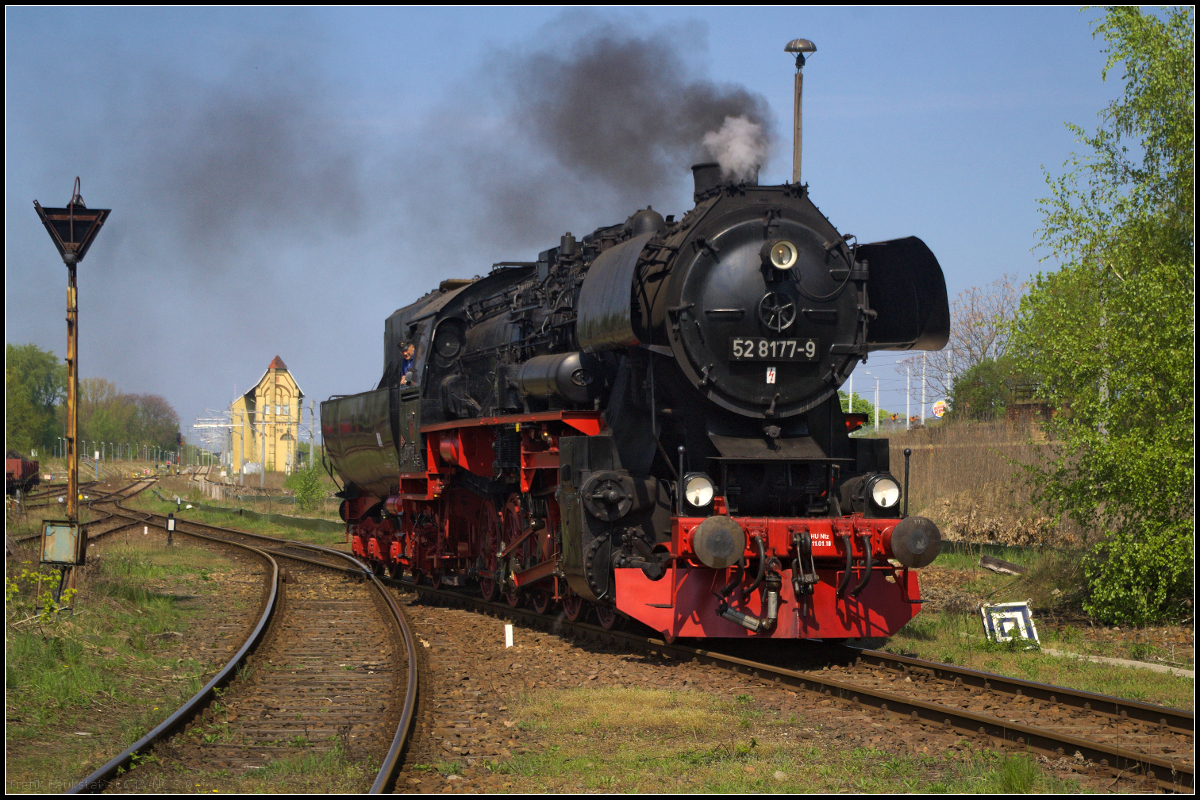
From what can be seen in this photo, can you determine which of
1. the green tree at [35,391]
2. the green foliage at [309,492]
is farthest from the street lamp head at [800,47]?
the green tree at [35,391]

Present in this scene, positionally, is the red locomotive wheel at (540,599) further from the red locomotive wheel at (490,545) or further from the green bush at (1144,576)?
the green bush at (1144,576)

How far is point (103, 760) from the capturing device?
6.22m

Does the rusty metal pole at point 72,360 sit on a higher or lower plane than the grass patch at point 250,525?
higher

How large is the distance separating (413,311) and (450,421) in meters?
3.28

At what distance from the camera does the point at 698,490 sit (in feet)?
29.2

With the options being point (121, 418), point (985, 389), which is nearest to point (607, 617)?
point (985, 389)

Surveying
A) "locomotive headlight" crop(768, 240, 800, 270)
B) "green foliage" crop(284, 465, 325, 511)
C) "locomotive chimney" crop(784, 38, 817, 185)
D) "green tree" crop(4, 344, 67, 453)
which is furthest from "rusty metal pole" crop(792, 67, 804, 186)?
"green tree" crop(4, 344, 67, 453)

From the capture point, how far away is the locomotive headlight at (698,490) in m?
8.86

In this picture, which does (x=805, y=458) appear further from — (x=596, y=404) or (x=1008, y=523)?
(x=1008, y=523)

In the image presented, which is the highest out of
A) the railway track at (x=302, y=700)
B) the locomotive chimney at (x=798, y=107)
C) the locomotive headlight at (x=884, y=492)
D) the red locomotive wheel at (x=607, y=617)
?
the locomotive chimney at (x=798, y=107)

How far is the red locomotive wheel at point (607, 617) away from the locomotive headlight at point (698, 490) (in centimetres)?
181

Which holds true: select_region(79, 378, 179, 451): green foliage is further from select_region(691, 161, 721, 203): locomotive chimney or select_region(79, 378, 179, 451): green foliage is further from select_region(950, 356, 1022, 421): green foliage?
select_region(691, 161, 721, 203): locomotive chimney

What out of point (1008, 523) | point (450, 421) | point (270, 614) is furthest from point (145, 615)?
point (1008, 523)

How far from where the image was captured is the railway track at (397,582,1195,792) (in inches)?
228
